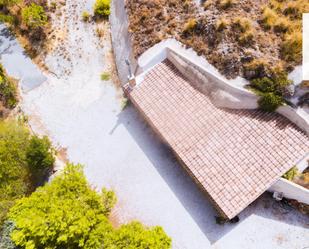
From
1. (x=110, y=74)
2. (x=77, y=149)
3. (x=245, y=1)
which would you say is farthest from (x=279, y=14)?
(x=77, y=149)

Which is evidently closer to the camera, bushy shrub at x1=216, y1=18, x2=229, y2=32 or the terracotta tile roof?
the terracotta tile roof

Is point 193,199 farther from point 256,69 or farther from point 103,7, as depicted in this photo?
point 103,7

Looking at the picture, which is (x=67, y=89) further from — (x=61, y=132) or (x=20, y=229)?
(x=20, y=229)

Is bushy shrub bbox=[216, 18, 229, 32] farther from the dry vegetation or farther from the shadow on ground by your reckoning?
the shadow on ground

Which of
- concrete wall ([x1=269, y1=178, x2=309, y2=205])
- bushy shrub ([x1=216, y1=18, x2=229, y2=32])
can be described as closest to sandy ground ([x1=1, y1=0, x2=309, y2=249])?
concrete wall ([x1=269, y1=178, x2=309, y2=205])

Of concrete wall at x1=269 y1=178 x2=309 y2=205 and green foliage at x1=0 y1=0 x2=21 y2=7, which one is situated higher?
green foliage at x1=0 y1=0 x2=21 y2=7

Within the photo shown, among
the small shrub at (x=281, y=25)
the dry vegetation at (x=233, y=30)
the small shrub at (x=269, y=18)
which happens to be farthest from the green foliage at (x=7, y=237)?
the small shrub at (x=281, y=25)

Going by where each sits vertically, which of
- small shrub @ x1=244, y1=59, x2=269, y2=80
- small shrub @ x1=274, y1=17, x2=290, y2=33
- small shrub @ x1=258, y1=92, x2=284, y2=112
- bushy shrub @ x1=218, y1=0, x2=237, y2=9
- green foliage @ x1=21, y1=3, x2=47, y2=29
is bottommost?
small shrub @ x1=258, y1=92, x2=284, y2=112

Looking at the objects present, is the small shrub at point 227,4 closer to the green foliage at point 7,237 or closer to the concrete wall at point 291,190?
the concrete wall at point 291,190
